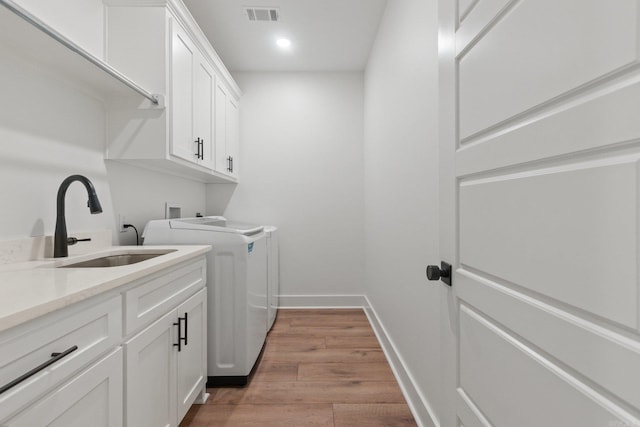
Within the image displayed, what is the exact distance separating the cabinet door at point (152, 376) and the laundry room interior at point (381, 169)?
0.15 feet

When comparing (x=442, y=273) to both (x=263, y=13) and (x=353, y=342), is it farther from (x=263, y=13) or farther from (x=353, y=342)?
(x=263, y=13)

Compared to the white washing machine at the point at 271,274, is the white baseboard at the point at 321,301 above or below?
below

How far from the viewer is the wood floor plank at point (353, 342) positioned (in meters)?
2.50

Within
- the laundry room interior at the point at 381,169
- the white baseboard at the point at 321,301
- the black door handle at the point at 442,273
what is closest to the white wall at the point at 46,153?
the laundry room interior at the point at 381,169

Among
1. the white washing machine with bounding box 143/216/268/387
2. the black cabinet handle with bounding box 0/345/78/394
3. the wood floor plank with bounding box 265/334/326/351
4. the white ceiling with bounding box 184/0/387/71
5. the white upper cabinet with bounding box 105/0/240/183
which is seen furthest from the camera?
the wood floor plank with bounding box 265/334/326/351

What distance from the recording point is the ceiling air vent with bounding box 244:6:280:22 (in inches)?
93.4

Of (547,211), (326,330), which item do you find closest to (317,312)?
(326,330)

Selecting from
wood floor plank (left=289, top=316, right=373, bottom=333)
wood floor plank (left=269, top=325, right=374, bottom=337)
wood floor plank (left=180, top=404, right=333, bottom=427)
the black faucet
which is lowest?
wood floor plank (left=180, top=404, right=333, bottom=427)

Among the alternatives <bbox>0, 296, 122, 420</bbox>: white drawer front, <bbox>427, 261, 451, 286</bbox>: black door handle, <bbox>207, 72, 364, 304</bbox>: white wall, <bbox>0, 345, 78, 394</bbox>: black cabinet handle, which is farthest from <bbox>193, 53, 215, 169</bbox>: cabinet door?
<bbox>427, 261, 451, 286</bbox>: black door handle

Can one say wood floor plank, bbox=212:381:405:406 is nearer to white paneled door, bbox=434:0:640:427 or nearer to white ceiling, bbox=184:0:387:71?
white paneled door, bbox=434:0:640:427

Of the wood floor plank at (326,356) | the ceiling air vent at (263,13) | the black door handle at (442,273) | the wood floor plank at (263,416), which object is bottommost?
the wood floor plank at (263,416)

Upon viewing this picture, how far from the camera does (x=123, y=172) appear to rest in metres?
1.96

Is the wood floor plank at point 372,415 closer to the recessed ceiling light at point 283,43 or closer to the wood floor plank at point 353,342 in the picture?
the wood floor plank at point 353,342

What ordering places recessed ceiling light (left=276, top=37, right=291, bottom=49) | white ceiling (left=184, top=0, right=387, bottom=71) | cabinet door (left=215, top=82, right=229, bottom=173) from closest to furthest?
white ceiling (left=184, top=0, right=387, bottom=71)
cabinet door (left=215, top=82, right=229, bottom=173)
recessed ceiling light (left=276, top=37, right=291, bottom=49)
